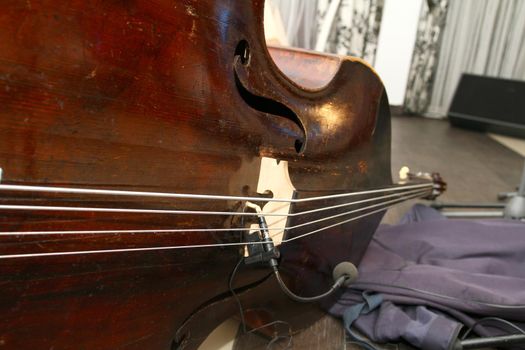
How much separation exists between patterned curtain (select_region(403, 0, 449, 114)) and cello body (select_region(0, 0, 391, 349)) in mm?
2786

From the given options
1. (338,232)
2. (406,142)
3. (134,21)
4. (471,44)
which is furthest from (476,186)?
(471,44)

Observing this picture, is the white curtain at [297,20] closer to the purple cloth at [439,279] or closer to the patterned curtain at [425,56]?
the patterned curtain at [425,56]

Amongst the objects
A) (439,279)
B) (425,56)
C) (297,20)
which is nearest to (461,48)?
(425,56)

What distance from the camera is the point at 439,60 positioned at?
332 cm

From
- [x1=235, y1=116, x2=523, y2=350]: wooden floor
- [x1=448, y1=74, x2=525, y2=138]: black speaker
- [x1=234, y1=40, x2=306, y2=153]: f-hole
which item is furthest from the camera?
[x1=448, y1=74, x2=525, y2=138]: black speaker

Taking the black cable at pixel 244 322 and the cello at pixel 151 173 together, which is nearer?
the cello at pixel 151 173

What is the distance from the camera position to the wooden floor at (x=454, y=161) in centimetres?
165

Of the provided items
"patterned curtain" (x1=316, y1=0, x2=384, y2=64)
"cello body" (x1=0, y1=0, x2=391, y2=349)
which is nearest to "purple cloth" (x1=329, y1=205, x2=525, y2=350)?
"cello body" (x1=0, y1=0, x2=391, y2=349)

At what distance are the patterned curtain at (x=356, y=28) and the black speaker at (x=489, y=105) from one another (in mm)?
671

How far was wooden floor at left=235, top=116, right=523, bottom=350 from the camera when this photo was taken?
1.65 meters

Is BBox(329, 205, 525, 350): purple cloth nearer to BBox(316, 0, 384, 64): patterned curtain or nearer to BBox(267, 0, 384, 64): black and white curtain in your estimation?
BBox(267, 0, 384, 64): black and white curtain

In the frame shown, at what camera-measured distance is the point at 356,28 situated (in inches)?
120

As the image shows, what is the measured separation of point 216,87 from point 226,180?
12cm

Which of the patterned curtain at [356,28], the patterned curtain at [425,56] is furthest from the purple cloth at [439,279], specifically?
the patterned curtain at [425,56]
